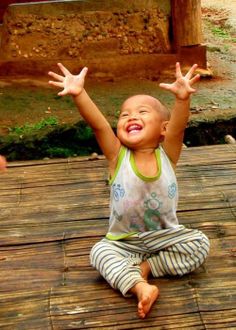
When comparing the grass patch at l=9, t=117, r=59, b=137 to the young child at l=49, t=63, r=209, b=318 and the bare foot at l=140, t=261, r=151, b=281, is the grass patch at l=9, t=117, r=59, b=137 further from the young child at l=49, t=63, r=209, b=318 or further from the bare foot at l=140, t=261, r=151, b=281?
the bare foot at l=140, t=261, r=151, b=281

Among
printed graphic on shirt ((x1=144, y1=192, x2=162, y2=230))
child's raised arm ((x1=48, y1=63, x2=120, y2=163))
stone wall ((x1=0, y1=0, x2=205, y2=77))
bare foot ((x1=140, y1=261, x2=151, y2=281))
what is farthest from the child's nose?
stone wall ((x1=0, y1=0, x2=205, y2=77))

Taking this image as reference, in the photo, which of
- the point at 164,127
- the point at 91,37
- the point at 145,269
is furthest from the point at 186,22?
the point at 145,269

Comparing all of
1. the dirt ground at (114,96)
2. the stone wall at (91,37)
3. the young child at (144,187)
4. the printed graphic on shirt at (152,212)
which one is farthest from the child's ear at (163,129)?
the stone wall at (91,37)

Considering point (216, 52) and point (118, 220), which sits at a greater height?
point (118, 220)

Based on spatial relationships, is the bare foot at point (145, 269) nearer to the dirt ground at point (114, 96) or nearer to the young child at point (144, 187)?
the young child at point (144, 187)

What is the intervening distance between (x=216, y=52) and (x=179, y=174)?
5240 mm

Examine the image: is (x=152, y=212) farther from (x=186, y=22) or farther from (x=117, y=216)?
(x=186, y=22)

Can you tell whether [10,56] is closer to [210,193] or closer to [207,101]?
[207,101]

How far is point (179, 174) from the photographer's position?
4.40 metres

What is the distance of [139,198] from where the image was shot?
3031mm

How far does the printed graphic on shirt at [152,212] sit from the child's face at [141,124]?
0.89 feet

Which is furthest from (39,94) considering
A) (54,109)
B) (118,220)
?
(118,220)

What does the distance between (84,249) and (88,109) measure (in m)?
0.83

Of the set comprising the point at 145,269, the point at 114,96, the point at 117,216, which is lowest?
the point at 114,96
